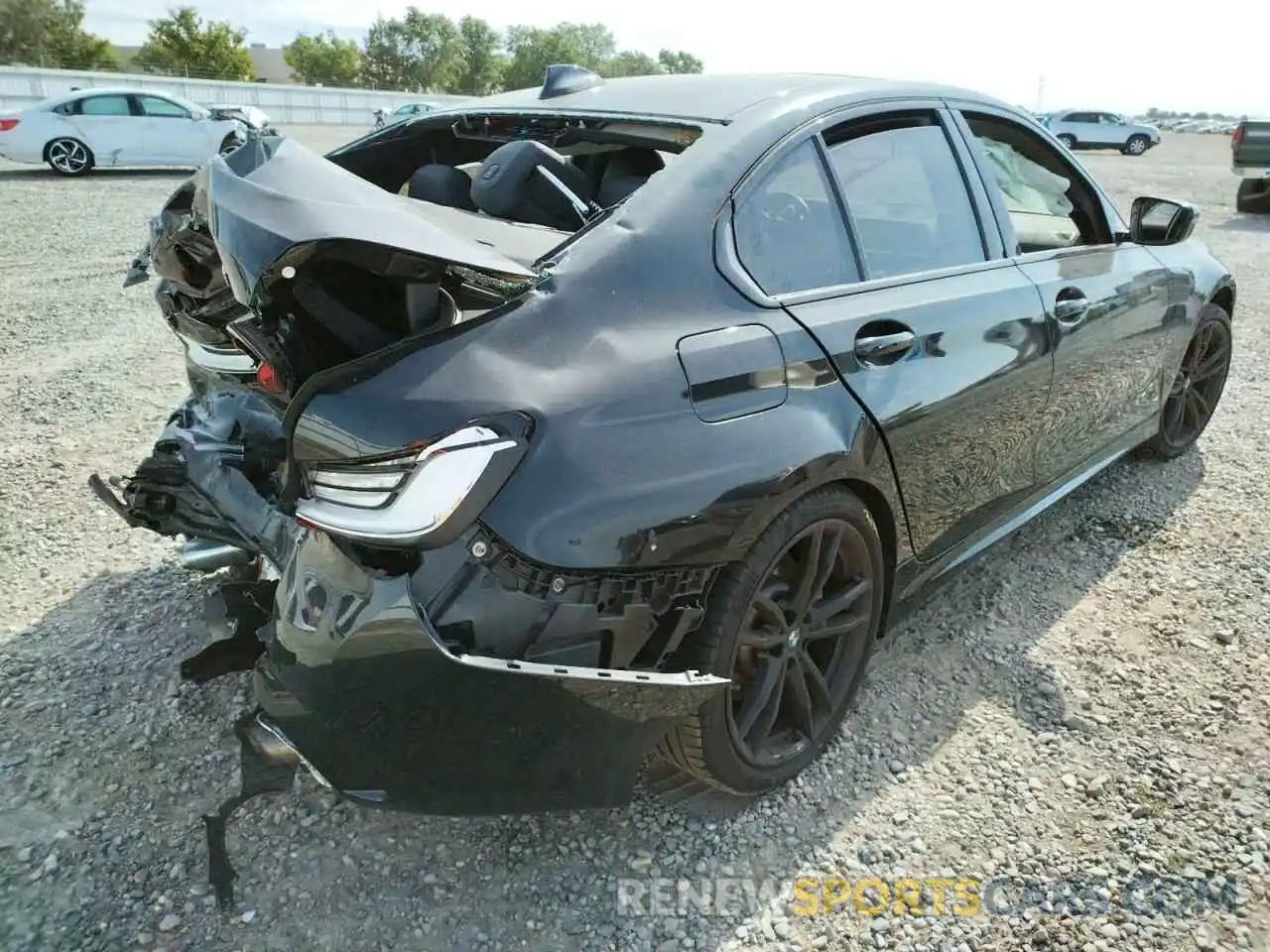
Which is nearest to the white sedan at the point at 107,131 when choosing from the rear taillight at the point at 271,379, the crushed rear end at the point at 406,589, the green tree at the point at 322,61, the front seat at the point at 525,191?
the front seat at the point at 525,191

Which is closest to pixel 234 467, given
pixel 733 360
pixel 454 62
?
pixel 733 360

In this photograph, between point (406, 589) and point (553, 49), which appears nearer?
point (406, 589)

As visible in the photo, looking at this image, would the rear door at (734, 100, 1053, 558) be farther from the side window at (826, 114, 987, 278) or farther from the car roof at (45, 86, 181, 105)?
the car roof at (45, 86, 181, 105)

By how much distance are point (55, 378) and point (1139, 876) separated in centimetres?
553

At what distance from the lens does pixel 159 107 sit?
15.4 meters

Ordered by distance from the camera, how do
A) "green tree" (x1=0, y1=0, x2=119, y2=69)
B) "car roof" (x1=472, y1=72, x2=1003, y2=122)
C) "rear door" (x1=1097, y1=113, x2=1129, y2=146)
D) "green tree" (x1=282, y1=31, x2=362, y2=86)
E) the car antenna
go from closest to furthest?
"car roof" (x1=472, y1=72, x2=1003, y2=122)
the car antenna
"rear door" (x1=1097, y1=113, x2=1129, y2=146)
"green tree" (x1=0, y1=0, x2=119, y2=69)
"green tree" (x1=282, y1=31, x2=362, y2=86)

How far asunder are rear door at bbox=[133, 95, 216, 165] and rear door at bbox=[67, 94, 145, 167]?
15 centimetres

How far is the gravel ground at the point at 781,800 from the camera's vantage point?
2.08 metres

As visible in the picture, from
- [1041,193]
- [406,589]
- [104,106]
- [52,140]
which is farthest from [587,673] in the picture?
[104,106]

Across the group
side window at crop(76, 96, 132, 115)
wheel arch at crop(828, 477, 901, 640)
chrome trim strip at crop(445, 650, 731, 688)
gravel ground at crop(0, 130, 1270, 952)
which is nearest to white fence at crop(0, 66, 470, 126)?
side window at crop(76, 96, 132, 115)

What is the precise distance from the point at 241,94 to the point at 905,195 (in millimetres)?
36208

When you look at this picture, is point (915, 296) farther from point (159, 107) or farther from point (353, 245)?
point (159, 107)

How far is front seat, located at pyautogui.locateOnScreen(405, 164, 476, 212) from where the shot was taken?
2.77 m

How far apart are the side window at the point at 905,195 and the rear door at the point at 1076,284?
17 centimetres
